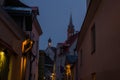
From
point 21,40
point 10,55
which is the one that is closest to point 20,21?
point 21,40

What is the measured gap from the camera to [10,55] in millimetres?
12594

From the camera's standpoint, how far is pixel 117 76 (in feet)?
23.7

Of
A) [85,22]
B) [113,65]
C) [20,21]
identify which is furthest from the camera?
[20,21]

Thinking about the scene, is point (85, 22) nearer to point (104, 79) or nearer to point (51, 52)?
point (104, 79)

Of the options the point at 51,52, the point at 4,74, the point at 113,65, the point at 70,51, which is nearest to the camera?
the point at 113,65

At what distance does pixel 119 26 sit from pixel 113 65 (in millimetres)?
1197

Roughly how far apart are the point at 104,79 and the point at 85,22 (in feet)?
17.3

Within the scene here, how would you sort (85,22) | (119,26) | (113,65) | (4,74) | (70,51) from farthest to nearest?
(70,51) → (85,22) → (4,74) → (113,65) → (119,26)

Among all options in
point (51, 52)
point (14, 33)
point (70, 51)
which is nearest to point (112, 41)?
point (14, 33)

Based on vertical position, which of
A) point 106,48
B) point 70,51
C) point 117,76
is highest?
point 70,51

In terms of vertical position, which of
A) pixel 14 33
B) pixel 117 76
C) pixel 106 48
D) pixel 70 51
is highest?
pixel 70 51

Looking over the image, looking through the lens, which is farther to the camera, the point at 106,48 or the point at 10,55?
the point at 10,55

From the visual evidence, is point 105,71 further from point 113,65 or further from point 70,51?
point 70,51

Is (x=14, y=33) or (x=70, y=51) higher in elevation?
(x=70, y=51)
